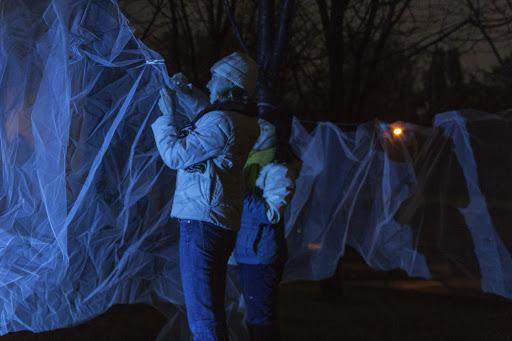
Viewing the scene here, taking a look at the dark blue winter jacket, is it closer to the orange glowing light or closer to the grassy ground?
the grassy ground

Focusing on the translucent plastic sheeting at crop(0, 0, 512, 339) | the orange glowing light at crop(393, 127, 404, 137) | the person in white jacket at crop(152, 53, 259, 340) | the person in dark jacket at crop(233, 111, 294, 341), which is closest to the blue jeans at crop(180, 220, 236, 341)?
the person in white jacket at crop(152, 53, 259, 340)

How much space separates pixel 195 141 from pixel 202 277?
74 cm

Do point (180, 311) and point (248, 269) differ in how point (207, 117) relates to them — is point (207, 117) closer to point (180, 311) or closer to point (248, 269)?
point (248, 269)

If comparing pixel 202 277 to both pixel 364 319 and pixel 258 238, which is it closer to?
pixel 258 238

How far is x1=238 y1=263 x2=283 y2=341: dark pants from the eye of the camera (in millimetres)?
4777

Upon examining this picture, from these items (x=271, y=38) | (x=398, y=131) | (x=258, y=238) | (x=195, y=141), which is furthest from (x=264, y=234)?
(x=271, y=38)

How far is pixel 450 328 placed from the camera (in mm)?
7562

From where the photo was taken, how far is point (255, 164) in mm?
4953

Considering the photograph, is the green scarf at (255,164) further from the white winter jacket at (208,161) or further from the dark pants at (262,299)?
the white winter jacket at (208,161)

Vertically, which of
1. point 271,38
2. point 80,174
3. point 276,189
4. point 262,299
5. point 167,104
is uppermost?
point 271,38

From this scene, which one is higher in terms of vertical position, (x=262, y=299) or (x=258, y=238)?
(x=258, y=238)

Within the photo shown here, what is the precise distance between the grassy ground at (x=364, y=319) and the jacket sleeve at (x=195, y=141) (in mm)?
3541

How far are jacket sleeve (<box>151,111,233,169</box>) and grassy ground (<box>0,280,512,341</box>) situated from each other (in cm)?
354

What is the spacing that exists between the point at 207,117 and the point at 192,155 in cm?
24
